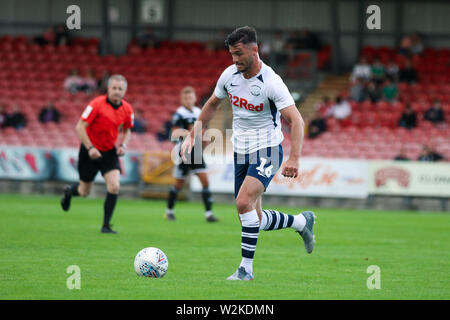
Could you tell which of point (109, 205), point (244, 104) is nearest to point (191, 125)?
point (109, 205)

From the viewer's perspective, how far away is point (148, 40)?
32.1 metres

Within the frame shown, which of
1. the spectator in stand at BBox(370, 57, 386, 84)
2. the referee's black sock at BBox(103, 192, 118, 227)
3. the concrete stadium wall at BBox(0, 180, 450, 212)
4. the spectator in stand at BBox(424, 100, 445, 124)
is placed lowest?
the concrete stadium wall at BBox(0, 180, 450, 212)

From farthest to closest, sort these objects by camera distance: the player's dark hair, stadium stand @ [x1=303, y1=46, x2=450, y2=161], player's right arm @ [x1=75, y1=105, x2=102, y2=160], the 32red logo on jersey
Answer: stadium stand @ [x1=303, y1=46, x2=450, y2=161] → player's right arm @ [x1=75, y1=105, x2=102, y2=160] → the 32red logo on jersey → the player's dark hair

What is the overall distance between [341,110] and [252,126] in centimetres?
1793

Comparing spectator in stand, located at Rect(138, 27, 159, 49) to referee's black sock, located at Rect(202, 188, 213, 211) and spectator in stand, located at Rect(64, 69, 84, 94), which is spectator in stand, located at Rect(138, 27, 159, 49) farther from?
referee's black sock, located at Rect(202, 188, 213, 211)

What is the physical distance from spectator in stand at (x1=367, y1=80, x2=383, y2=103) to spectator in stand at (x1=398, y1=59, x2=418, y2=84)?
127cm

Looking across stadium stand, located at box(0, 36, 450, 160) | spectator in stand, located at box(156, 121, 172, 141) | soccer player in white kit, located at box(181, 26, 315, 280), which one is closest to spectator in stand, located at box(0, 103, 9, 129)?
stadium stand, located at box(0, 36, 450, 160)

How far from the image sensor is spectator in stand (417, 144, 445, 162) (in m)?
21.3

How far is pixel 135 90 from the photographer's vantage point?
93.5ft

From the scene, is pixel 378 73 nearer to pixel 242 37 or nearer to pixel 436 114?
pixel 436 114

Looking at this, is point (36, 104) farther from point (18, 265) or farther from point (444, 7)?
point (18, 265)
